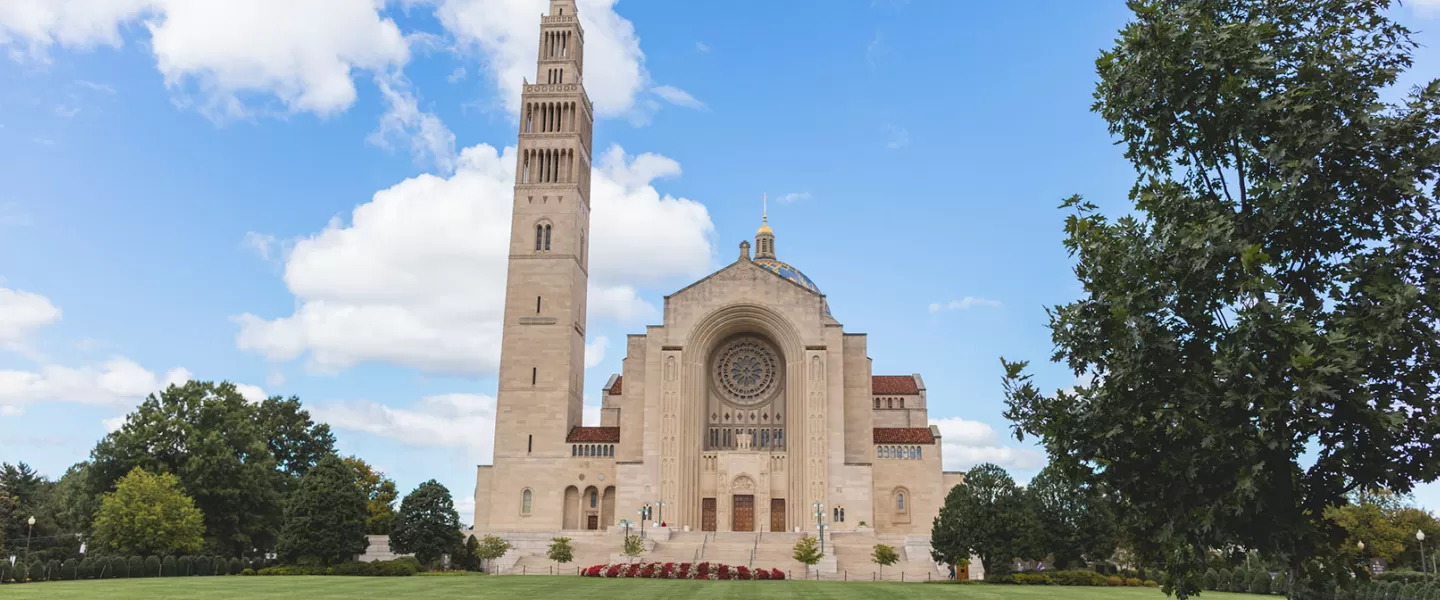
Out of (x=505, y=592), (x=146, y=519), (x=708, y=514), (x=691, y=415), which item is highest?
(x=691, y=415)

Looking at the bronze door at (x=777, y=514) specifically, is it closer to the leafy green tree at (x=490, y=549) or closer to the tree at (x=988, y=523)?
the tree at (x=988, y=523)

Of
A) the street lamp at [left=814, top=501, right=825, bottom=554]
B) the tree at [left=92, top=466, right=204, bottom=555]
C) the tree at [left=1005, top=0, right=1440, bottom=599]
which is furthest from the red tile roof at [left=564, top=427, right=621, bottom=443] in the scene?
the tree at [left=1005, top=0, right=1440, bottom=599]

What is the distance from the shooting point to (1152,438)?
1101 centimetres

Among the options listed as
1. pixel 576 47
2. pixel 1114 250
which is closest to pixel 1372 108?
pixel 1114 250

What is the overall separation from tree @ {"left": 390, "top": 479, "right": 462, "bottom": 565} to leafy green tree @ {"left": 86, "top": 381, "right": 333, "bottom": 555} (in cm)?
972

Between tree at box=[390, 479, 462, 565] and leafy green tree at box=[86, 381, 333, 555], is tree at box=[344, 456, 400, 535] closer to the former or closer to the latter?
leafy green tree at box=[86, 381, 333, 555]

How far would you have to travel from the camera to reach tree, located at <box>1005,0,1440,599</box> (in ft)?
32.0

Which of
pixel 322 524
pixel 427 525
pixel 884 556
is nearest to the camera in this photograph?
pixel 322 524

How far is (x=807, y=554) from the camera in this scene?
144 ft

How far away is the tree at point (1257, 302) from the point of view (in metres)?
9.74

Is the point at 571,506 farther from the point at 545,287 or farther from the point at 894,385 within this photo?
the point at 894,385

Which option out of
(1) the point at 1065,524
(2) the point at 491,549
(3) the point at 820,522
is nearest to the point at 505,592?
(2) the point at 491,549

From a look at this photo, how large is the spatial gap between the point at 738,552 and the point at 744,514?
687 cm

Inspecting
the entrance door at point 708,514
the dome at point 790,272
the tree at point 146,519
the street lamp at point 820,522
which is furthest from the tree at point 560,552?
the dome at point 790,272
